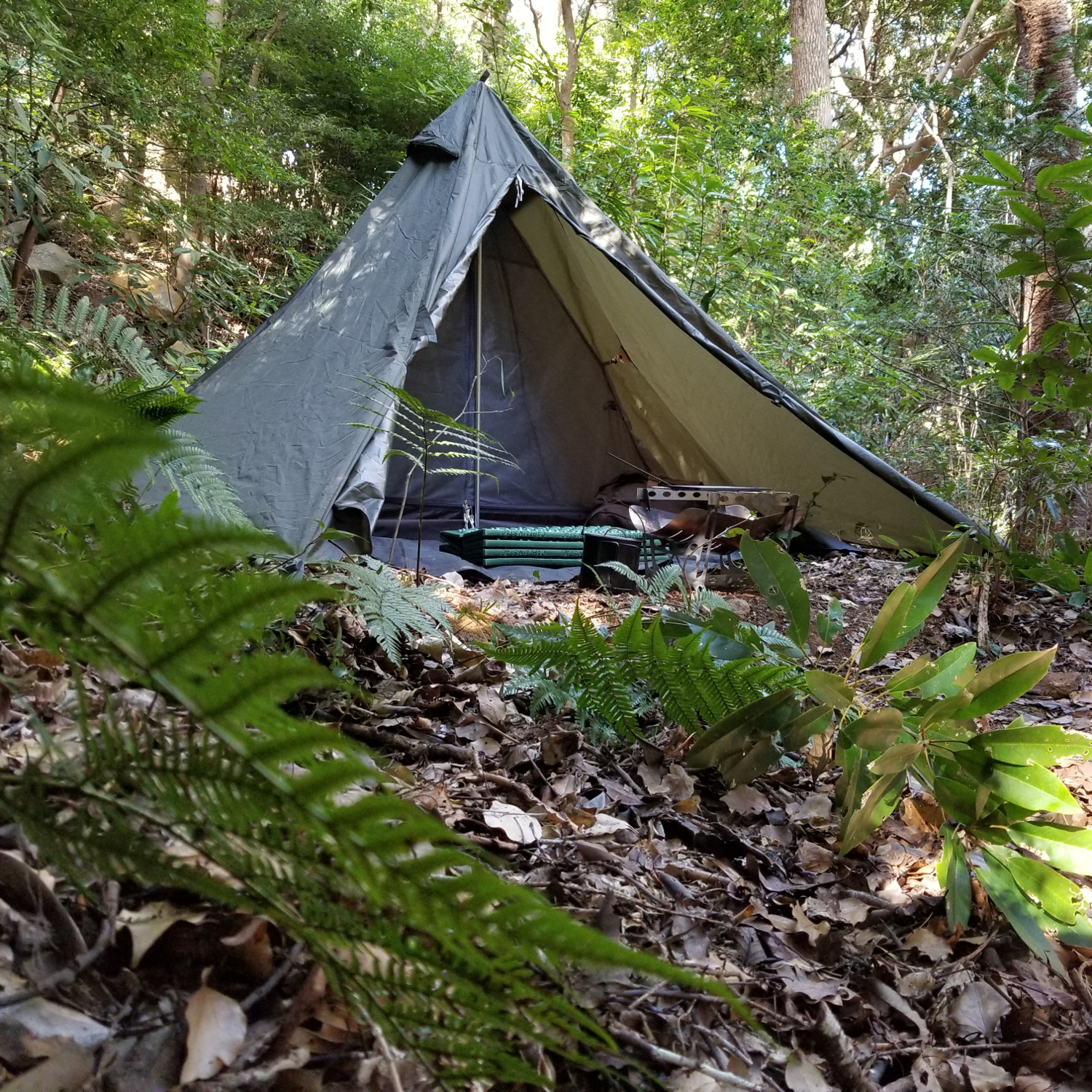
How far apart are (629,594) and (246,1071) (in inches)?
94.2

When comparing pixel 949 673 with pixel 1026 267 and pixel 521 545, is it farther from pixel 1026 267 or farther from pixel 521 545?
pixel 521 545

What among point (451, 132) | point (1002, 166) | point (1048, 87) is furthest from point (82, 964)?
point (1048, 87)

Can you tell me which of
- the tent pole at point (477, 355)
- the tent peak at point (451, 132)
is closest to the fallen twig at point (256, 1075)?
the tent pole at point (477, 355)

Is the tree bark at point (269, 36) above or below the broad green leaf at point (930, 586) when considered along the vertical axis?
above

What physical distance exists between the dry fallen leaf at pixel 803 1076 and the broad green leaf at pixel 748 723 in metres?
0.42

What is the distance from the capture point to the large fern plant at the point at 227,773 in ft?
1.11

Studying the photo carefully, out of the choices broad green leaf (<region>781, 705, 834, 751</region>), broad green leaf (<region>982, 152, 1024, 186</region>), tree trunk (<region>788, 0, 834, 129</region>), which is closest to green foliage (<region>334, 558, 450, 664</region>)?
broad green leaf (<region>781, 705, 834, 751</region>)

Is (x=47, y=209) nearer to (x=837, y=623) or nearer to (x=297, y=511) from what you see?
(x=297, y=511)

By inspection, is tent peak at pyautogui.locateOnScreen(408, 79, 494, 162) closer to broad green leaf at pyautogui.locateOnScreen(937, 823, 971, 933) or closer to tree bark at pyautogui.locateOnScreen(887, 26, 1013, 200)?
broad green leaf at pyautogui.locateOnScreen(937, 823, 971, 933)

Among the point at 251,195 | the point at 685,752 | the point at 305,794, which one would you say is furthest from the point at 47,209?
the point at 305,794

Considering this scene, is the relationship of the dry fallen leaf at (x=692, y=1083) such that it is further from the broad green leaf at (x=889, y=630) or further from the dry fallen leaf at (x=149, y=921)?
the broad green leaf at (x=889, y=630)

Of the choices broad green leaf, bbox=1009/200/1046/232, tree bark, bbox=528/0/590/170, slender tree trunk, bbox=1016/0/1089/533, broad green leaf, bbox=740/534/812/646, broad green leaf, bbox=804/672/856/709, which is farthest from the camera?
tree bark, bbox=528/0/590/170

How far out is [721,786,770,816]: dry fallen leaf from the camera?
1159mm

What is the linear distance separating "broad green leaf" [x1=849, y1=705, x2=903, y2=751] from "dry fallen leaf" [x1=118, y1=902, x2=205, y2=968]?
2.45ft
